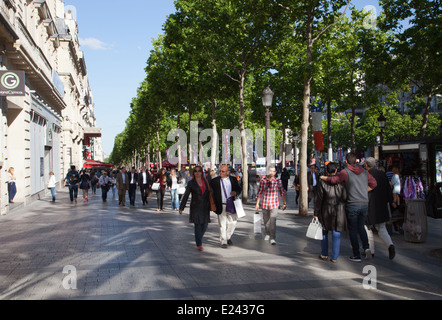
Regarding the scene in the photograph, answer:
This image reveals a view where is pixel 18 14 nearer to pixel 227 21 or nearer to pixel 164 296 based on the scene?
pixel 227 21

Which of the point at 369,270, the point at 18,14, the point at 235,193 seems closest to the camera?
the point at 369,270

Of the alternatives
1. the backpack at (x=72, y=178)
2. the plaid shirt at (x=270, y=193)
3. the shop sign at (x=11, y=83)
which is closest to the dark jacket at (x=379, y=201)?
the plaid shirt at (x=270, y=193)

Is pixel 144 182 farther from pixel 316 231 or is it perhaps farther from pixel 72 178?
pixel 316 231

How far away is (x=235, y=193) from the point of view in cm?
959

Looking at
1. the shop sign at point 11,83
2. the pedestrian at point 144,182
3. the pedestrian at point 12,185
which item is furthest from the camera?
the pedestrian at point 144,182

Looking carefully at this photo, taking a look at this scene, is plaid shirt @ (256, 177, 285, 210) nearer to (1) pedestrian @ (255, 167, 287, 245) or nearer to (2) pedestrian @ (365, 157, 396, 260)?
(1) pedestrian @ (255, 167, 287, 245)

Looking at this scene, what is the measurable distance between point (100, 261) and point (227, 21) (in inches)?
602

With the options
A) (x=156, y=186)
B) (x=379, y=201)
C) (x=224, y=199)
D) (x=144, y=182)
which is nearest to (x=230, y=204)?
(x=224, y=199)

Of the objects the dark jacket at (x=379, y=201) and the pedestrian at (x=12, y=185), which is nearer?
the dark jacket at (x=379, y=201)

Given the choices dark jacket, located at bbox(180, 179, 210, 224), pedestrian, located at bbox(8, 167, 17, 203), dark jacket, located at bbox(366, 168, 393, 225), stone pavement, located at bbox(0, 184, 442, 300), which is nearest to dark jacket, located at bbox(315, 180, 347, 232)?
stone pavement, located at bbox(0, 184, 442, 300)

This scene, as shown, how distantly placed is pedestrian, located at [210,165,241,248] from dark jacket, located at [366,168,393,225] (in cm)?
279

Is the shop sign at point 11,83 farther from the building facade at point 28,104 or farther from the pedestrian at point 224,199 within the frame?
the pedestrian at point 224,199

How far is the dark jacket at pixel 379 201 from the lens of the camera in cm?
818

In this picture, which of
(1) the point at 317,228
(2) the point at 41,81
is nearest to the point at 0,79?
(2) the point at 41,81
